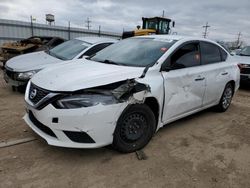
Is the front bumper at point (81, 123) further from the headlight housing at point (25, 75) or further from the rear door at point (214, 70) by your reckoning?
the headlight housing at point (25, 75)

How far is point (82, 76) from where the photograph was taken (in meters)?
3.02

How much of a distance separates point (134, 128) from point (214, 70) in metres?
2.26

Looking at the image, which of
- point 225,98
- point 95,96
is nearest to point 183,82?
point 95,96

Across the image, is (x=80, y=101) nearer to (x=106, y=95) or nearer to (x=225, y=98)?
(x=106, y=95)

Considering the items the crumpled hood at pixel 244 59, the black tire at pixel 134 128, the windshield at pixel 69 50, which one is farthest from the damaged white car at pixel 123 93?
the crumpled hood at pixel 244 59

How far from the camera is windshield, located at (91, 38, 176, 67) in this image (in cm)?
363

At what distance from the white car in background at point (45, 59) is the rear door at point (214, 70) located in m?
2.98

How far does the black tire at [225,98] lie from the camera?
17.0 ft

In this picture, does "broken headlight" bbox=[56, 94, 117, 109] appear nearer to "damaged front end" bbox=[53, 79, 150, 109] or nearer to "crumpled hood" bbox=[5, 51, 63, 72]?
"damaged front end" bbox=[53, 79, 150, 109]

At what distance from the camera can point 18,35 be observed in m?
16.7

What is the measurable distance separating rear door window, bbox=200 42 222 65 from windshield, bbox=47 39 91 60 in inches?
125

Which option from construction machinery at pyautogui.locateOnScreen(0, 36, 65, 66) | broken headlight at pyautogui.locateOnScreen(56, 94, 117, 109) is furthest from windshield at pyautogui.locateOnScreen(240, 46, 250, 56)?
broken headlight at pyautogui.locateOnScreen(56, 94, 117, 109)

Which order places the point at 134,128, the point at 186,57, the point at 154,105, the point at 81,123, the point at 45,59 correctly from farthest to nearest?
1. the point at 45,59
2. the point at 186,57
3. the point at 154,105
4. the point at 134,128
5. the point at 81,123

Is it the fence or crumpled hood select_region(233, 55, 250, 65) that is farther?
the fence
